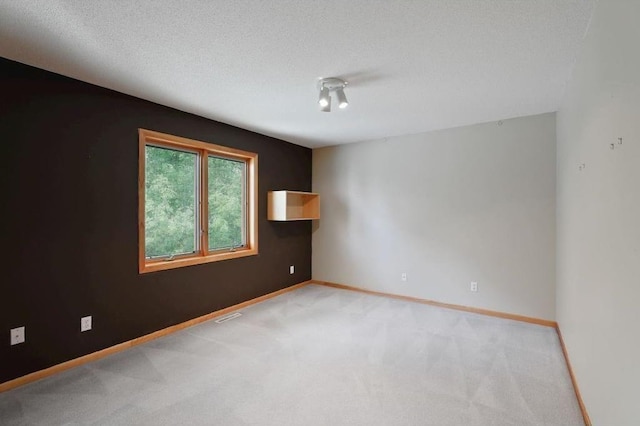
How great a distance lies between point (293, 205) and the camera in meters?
4.96

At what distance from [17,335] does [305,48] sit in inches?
119

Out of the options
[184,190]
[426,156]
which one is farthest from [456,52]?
[184,190]

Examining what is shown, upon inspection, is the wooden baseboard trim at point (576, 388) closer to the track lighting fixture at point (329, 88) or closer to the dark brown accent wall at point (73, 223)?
the track lighting fixture at point (329, 88)

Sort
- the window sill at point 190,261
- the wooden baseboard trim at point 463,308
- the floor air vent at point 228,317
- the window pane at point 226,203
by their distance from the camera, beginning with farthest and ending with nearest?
the window pane at point 226,203 < the floor air vent at point 228,317 < the wooden baseboard trim at point 463,308 < the window sill at point 190,261

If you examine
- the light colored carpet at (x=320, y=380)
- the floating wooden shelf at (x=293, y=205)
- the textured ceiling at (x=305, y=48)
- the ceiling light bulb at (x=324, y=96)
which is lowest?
the light colored carpet at (x=320, y=380)

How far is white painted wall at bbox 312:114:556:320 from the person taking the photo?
139 inches

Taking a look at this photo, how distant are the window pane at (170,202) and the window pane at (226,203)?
255mm

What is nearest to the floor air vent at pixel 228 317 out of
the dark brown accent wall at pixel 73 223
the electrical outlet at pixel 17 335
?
the dark brown accent wall at pixel 73 223

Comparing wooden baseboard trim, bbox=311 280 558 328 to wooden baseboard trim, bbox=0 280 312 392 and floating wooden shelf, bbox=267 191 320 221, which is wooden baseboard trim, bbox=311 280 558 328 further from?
wooden baseboard trim, bbox=0 280 312 392

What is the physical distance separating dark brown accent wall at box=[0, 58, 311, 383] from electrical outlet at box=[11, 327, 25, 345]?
33 millimetres

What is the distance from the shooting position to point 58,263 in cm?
246

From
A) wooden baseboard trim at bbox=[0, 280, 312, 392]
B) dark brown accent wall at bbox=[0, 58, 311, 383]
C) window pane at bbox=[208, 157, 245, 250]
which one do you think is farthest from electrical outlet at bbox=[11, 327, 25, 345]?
Result: window pane at bbox=[208, 157, 245, 250]

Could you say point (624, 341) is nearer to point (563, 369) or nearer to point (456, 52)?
point (563, 369)

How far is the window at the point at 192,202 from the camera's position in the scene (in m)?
3.18
